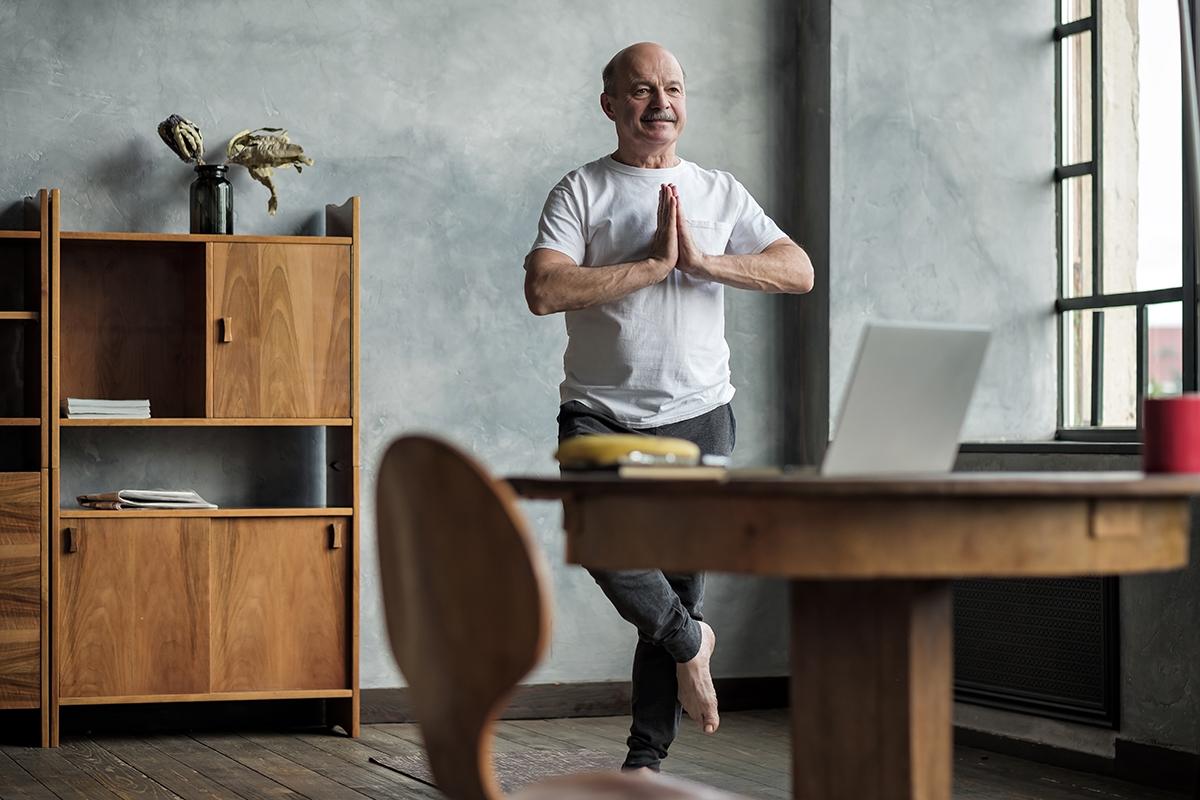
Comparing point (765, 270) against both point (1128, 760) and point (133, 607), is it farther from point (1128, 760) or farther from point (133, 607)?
point (133, 607)

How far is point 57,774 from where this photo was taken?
3.67 metres

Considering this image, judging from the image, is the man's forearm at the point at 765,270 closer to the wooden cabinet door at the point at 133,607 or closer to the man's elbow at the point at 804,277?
the man's elbow at the point at 804,277

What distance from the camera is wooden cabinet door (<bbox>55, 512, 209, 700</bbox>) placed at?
4.06 meters

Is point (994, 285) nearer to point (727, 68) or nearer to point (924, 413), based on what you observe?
point (727, 68)

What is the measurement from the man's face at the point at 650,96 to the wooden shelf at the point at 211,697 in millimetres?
1859

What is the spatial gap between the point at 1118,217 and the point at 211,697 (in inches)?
115

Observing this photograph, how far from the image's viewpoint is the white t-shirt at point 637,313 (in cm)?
321

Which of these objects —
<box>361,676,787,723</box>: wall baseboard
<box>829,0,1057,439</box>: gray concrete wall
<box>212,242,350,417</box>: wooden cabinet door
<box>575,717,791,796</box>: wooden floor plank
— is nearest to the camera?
<box>575,717,791,796</box>: wooden floor plank

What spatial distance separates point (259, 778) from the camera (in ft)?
12.1

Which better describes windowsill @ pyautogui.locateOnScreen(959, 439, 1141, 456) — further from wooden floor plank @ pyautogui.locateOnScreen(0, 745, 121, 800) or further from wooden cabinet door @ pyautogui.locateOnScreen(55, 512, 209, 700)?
wooden floor plank @ pyautogui.locateOnScreen(0, 745, 121, 800)

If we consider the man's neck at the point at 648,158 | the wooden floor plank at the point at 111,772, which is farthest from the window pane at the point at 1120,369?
the wooden floor plank at the point at 111,772

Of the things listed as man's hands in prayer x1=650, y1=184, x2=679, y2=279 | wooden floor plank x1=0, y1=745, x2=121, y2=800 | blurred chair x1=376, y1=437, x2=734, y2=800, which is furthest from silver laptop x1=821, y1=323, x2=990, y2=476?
wooden floor plank x1=0, y1=745, x2=121, y2=800

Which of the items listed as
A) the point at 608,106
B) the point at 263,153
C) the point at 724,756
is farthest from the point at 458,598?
the point at 263,153

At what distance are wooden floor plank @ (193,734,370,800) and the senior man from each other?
2.48 feet
